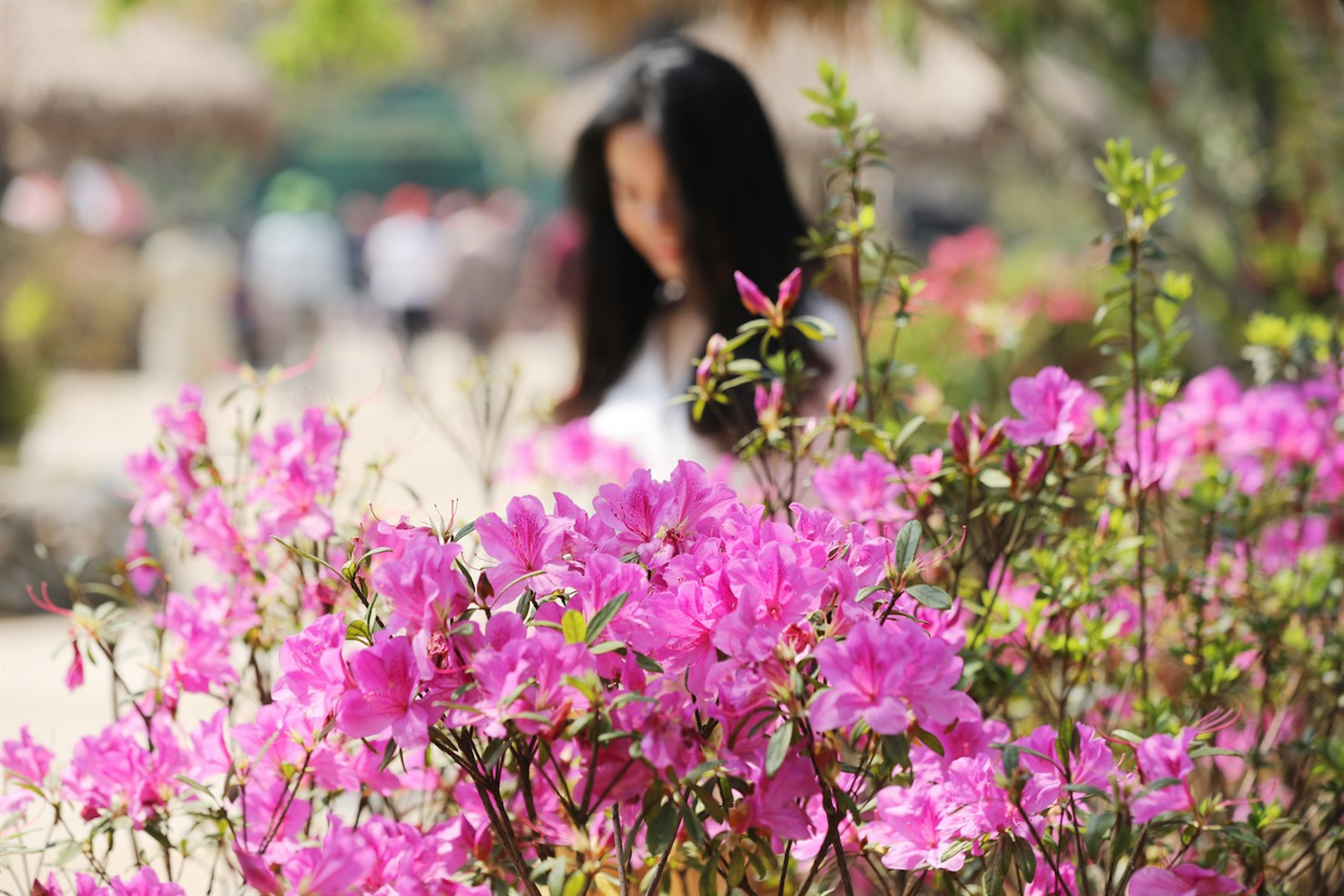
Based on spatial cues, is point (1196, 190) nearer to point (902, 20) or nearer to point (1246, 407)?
point (902, 20)

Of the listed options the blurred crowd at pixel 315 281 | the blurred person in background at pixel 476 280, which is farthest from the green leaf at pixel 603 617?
the blurred person in background at pixel 476 280

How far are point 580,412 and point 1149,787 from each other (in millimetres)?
1873

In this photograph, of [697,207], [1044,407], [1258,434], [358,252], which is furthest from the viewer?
[358,252]

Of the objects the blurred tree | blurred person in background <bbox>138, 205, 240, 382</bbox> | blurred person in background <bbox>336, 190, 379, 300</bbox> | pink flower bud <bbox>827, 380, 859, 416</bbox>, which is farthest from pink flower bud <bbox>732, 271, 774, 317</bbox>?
blurred person in background <bbox>336, 190, 379, 300</bbox>

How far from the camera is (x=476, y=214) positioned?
9570mm

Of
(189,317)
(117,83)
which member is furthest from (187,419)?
(117,83)

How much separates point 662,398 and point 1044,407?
1363 millimetres

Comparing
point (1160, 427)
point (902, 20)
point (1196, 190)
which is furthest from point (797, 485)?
point (1196, 190)

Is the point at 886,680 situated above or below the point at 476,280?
below

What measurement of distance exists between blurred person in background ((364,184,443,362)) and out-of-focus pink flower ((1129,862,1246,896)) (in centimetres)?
837

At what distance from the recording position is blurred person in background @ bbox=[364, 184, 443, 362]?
371 inches

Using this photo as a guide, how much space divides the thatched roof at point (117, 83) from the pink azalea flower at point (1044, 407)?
11.9 m

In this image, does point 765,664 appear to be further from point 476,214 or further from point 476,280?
point 476,214

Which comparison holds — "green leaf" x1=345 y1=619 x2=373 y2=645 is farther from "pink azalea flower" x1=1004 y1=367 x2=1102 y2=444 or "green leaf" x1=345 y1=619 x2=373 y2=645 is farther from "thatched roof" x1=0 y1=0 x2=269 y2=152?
"thatched roof" x1=0 y1=0 x2=269 y2=152
